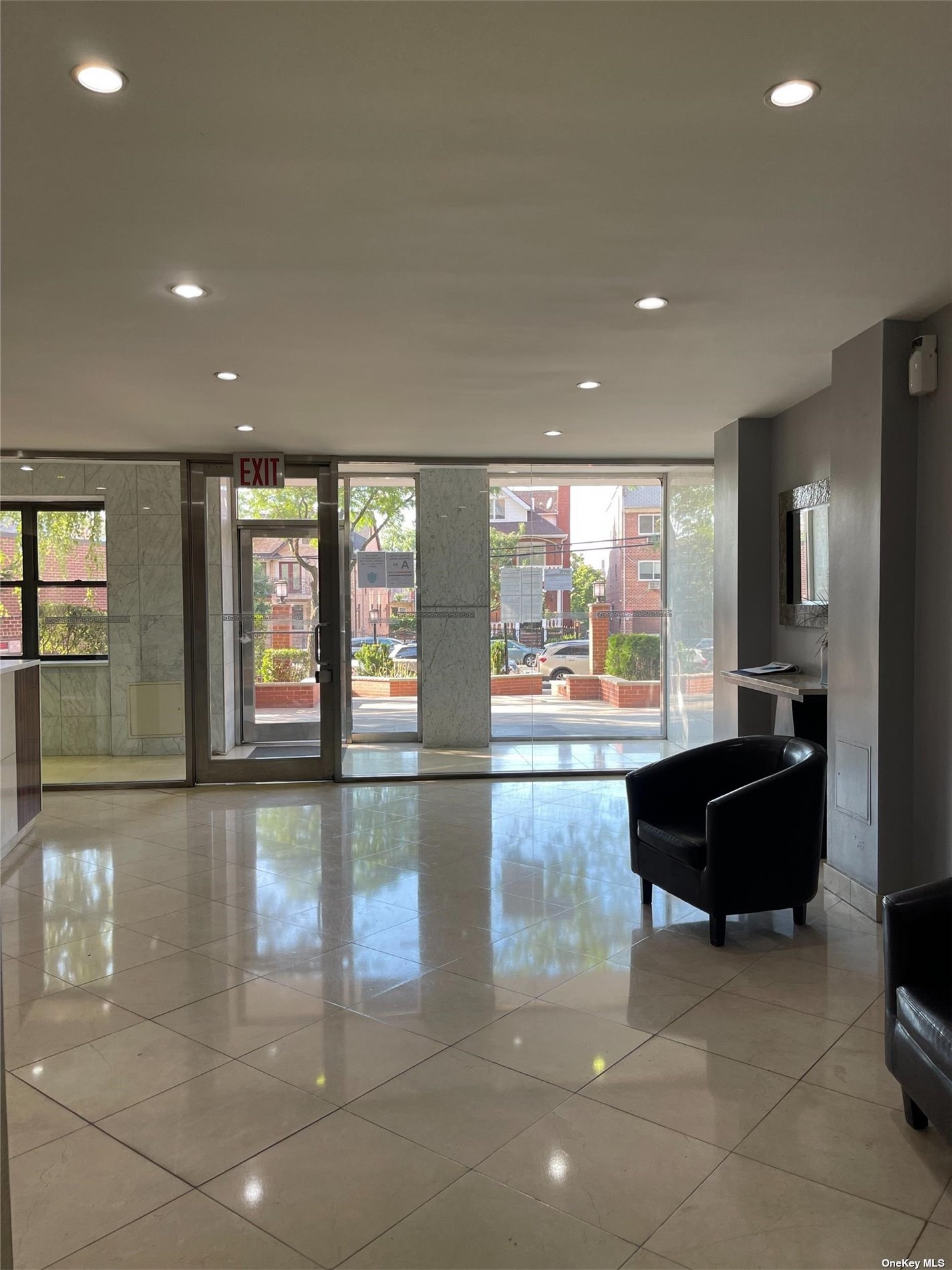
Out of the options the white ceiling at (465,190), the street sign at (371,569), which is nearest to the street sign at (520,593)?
the street sign at (371,569)

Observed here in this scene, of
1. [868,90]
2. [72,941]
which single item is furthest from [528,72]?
[72,941]

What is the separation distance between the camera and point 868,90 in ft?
7.64

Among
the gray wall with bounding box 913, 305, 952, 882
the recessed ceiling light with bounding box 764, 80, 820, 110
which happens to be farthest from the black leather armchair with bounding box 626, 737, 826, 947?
the recessed ceiling light with bounding box 764, 80, 820, 110

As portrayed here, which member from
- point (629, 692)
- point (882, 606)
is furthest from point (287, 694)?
point (882, 606)

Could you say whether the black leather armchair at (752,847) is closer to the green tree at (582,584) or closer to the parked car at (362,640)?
the green tree at (582,584)

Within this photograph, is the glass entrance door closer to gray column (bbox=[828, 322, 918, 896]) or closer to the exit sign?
the exit sign

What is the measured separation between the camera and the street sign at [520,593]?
7695mm

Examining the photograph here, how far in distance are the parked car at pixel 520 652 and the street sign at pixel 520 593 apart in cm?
19

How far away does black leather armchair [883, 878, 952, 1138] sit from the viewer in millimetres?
2441

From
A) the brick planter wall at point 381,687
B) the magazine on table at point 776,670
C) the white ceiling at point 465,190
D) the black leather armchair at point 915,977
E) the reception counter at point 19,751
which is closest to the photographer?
the white ceiling at point 465,190

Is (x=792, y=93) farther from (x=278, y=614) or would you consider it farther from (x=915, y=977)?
(x=278, y=614)

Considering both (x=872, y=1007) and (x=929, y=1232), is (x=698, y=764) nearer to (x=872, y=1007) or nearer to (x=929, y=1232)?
(x=872, y=1007)

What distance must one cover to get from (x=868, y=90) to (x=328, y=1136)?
10.5 ft

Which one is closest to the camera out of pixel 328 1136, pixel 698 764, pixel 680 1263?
pixel 680 1263
